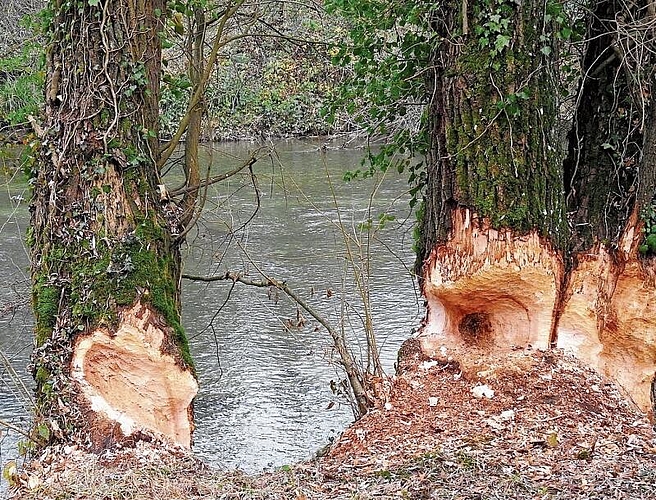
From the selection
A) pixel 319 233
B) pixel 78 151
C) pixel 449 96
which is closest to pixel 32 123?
pixel 78 151

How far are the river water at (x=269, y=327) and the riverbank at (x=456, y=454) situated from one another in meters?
0.92

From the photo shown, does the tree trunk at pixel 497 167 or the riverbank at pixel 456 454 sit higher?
the tree trunk at pixel 497 167

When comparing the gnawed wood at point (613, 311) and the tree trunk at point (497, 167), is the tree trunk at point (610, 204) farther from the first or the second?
the tree trunk at point (497, 167)

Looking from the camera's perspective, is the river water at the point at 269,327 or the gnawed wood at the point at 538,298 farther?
the river water at the point at 269,327

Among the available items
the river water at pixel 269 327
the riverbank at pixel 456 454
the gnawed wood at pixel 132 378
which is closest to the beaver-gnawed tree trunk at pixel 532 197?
the riverbank at pixel 456 454

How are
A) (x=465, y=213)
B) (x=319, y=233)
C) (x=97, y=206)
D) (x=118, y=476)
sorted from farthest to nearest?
(x=319, y=233)
(x=465, y=213)
(x=97, y=206)
(x=118, y=476)

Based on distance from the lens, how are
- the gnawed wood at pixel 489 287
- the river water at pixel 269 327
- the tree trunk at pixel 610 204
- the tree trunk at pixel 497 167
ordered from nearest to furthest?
the tree trunk at pixel 497 167
the gnawed wood at pixel 489 287
the tree trunk at pixel 610 204
the river water at pixel 269 327

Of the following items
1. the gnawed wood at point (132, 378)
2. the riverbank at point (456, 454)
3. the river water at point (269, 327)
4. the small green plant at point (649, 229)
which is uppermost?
the small green plant at point (649, 229)

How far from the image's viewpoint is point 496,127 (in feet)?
14.1

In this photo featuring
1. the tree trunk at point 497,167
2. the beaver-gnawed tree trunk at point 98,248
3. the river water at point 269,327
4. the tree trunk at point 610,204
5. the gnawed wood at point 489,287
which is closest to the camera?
the beaver-gnawed tree trunk at point 98,248

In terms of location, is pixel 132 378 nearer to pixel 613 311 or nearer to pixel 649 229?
pixel 613 311

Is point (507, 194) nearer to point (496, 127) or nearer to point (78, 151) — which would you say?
point (496, 127)

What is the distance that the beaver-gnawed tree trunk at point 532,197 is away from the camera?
4297 millimetres

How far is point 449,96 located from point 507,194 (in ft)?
2.05
